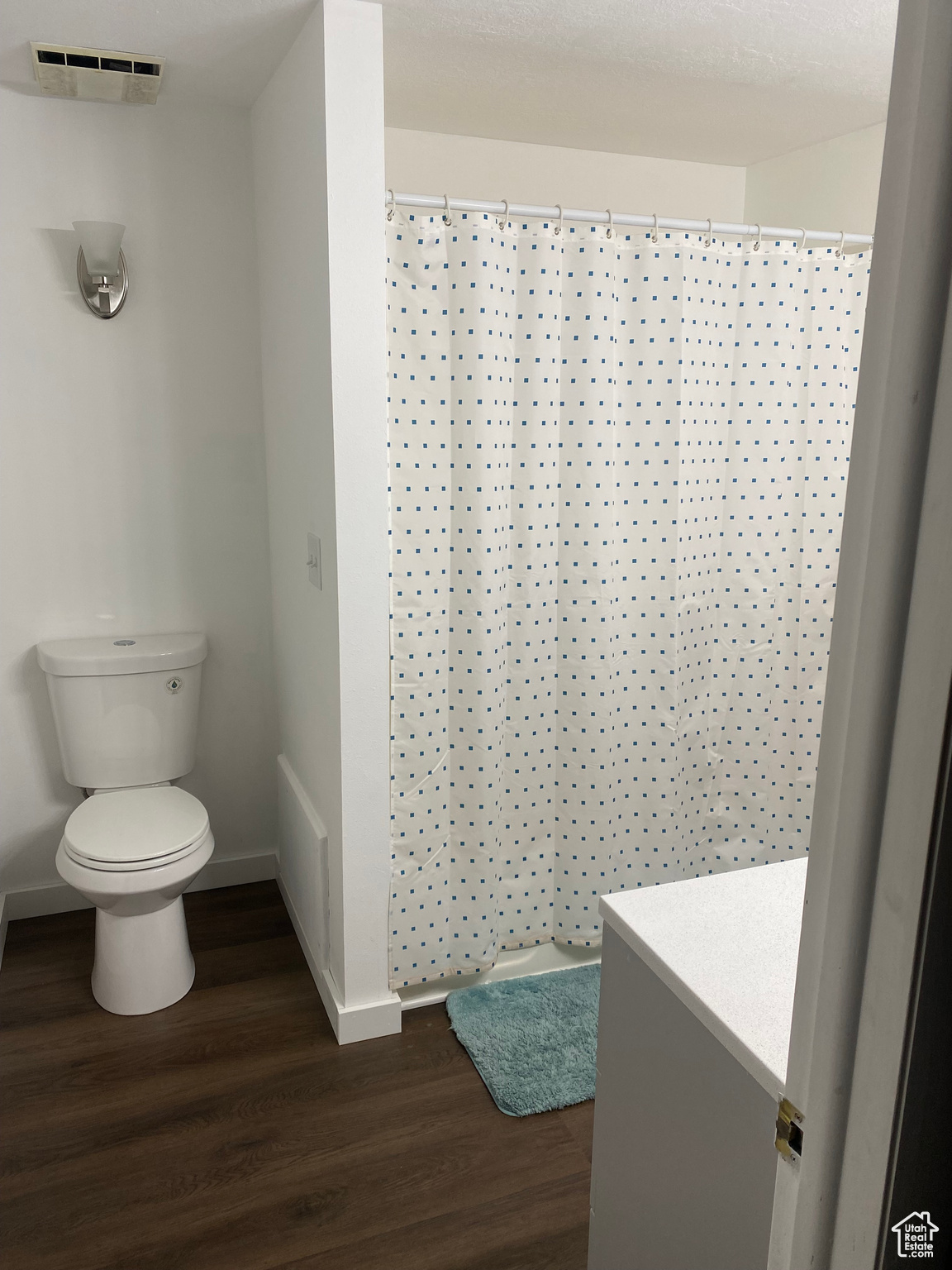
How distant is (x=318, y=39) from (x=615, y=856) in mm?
1994

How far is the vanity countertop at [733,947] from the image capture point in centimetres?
94

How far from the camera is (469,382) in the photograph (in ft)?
6.70

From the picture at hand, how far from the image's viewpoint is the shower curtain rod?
196 centimetres

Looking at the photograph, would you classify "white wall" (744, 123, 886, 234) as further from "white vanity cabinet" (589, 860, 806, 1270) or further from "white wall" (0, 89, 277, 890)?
"white vanity cabinet" (589, 860, 806, 1270)

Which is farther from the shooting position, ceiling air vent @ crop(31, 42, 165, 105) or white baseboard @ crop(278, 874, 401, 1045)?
white baseboard @ crop(278, 874, 401, 1045)

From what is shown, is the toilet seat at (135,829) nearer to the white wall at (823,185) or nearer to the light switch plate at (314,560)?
the light switch plate at (314,560)

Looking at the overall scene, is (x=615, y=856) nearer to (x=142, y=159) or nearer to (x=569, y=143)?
(x=569, y=143)

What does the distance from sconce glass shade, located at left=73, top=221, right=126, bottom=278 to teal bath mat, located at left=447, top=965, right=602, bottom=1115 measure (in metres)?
2.09

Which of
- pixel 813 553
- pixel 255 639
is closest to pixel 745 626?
pixel 813 553

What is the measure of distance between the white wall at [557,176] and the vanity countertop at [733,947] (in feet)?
6.60

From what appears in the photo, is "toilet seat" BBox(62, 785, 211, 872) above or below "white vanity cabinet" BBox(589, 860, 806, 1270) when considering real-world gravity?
below

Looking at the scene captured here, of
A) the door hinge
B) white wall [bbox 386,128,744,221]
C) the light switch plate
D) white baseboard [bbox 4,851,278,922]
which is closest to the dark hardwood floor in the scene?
white baseboard [bbox 4,851,278,922]

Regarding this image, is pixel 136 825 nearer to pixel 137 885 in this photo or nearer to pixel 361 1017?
pixel 137 885

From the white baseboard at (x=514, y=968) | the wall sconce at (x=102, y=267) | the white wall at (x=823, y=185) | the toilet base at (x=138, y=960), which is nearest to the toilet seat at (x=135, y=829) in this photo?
the toilet base at (x=138, y=960)
